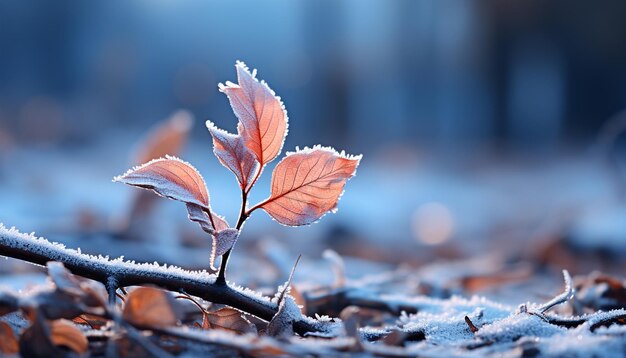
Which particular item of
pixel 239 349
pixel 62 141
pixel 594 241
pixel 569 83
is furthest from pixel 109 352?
pixel 569 83

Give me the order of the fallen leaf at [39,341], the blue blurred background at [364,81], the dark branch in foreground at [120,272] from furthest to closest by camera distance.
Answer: the blue blurred background at [364,81] < the dark branch in foreground at [120,272] < the fallen leaf at [39,341]

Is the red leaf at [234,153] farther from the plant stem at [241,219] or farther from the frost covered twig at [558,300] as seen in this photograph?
the frost covered twig at [558,300]

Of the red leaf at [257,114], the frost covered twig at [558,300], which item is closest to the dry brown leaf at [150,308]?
the red leaf at [257,114]

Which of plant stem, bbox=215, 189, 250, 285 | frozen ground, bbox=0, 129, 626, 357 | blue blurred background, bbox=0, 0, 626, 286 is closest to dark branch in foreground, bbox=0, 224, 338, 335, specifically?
plant stem, bbox=215, 189, 250, 285

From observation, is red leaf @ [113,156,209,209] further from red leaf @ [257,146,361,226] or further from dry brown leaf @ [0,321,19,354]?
dry brown leaf @ [0,321,19,354]

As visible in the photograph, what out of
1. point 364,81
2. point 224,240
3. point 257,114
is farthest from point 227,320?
point 364,81

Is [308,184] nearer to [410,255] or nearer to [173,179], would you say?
[173,179]

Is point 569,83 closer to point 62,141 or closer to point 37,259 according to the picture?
point 62,141
